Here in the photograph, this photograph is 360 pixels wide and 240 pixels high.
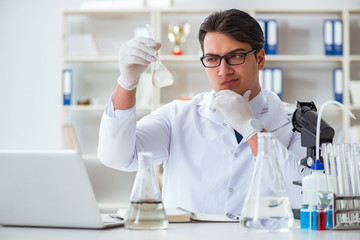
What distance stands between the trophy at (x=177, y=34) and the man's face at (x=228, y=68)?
2155mm

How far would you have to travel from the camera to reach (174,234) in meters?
1.03

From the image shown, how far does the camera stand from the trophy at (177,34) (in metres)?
3.92

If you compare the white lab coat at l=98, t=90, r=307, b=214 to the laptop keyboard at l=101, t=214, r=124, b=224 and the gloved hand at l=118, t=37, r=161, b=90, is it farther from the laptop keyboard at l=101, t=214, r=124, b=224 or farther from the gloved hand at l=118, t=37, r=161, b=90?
the laptop keyboard at l=101, t=214, r=124, b=224

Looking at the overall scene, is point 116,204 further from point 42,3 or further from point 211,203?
point 211,203

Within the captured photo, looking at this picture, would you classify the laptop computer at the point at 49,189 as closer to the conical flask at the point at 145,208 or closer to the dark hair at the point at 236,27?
the conical flask at the point at 145,208

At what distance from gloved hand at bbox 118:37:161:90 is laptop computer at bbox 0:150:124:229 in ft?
1.78

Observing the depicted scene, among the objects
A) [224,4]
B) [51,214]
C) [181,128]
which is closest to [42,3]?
[224,4]

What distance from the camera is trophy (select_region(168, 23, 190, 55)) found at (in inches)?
154

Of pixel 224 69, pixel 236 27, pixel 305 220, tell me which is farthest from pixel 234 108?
pixel 305 220

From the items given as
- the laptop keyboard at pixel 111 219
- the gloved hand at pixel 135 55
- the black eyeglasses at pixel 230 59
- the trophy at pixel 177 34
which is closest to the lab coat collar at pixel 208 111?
the black eyeglasses at pixel 230 59

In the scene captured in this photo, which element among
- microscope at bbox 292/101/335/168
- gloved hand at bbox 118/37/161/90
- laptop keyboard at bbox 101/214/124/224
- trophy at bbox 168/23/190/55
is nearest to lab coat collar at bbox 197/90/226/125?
gloved hand at bbox 118/37/161/90

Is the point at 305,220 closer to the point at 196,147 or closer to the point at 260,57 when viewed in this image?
the point at 196,147

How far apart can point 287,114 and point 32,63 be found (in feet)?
8.90

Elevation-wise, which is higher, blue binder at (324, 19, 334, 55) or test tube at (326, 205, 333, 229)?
blue binder at (324, 19, 334, 55)
